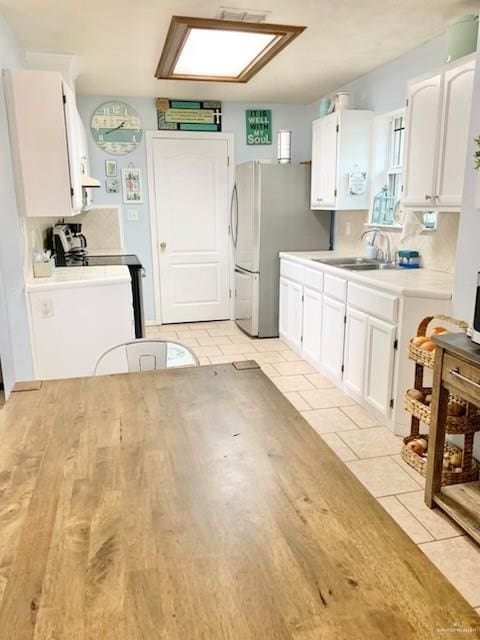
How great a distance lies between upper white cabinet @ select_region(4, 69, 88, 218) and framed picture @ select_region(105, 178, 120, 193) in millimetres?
2251

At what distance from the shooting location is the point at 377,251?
418 centimetres

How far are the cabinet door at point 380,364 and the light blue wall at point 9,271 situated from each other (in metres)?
2.17

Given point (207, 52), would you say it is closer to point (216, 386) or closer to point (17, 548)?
point (216, 386)

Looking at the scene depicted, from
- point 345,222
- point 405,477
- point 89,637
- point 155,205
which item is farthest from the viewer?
point 155,205

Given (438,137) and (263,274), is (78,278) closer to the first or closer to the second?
(263,274)

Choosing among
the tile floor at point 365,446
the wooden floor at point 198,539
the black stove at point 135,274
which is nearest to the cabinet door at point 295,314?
the tile floor at point 365,446

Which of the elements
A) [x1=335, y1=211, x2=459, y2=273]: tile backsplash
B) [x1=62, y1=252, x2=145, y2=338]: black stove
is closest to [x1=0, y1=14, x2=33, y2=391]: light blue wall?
[x1=62, y1=252, x2=145, y2=338]: black stove

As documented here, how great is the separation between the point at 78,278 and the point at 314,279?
6.24ft

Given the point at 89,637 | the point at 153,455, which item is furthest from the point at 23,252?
the point at 89,637

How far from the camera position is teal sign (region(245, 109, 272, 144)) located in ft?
17.9

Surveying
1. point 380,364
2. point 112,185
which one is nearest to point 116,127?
point 112,185

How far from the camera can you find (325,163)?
440 centimetres

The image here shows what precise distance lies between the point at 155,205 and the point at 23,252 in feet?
8.52

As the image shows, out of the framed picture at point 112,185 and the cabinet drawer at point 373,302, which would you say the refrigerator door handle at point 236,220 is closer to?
the framed picture at point 112,185
